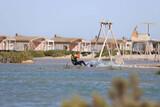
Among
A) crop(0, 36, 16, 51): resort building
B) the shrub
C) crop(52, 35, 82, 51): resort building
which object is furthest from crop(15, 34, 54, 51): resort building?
the shrub

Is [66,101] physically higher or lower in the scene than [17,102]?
higher

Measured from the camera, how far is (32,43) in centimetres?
16038

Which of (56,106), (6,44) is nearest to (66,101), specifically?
(56,106)

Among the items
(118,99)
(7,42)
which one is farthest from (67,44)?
(118,99)

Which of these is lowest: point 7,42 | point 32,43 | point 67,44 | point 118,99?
point 118,99

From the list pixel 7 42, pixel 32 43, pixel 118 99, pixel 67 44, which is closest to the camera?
pixel 118 99

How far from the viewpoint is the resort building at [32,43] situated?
15738 centimetres

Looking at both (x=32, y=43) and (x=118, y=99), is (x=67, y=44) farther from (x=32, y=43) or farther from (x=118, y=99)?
(x=118, y=99)

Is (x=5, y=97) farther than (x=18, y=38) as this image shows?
No

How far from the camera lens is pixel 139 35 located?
103m

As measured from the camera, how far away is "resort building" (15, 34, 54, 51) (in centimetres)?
15738

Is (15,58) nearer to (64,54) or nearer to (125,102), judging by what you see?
(64,54)

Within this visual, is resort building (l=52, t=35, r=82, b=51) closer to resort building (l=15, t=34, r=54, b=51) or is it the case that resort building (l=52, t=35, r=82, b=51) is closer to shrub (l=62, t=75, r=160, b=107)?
resort building (l=15, t=34, r=54, b=51)

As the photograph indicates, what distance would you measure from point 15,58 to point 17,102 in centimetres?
7303
